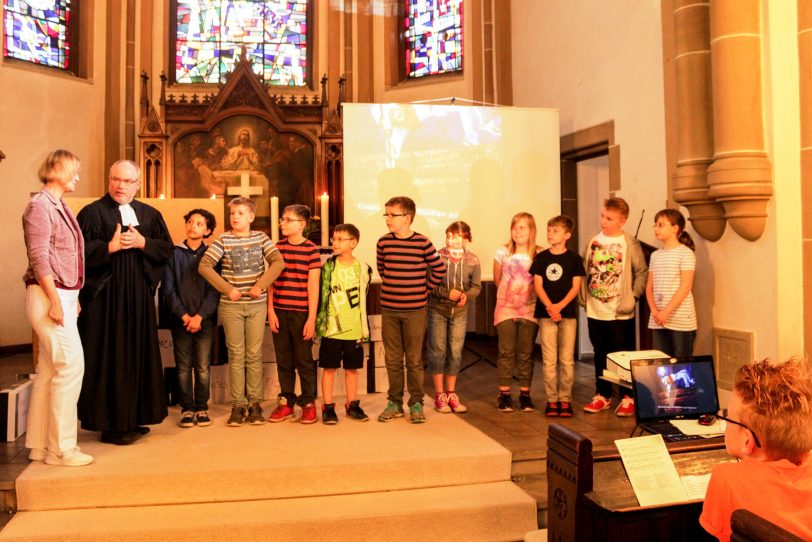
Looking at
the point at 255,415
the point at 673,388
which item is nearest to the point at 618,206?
the point at 673,388

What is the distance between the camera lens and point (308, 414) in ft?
14.2

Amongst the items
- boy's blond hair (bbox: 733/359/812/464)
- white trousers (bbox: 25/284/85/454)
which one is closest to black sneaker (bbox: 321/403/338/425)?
white trousers (bbox: 25/284/85/454)

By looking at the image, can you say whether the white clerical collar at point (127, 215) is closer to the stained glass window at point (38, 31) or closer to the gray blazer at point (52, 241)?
the gray blazer at point (52, 241)

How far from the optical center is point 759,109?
432 centimetres

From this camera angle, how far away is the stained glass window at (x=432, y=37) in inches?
362

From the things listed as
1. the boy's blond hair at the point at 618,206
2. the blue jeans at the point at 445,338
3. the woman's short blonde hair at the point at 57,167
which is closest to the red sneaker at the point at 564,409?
the blue jeans at the point at 445,338

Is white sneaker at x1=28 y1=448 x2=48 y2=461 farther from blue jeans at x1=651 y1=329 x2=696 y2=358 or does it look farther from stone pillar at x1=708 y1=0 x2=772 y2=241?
stone pillar at x1=708 y1=0 x2=772 y2=241

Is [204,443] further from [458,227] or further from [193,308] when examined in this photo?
[458,227]

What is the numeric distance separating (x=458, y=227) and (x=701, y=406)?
6.50 feet

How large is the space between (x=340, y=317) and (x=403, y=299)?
40cm

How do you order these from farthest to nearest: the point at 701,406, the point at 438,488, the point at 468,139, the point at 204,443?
the point at 468,139, the point at 204,443, the point at 438,488, the point at 701,406

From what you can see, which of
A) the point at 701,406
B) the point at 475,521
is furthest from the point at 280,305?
the point at 701,406

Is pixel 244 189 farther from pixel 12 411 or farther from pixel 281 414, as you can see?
pixel 12 411

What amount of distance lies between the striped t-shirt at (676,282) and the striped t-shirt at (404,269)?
1481 millimetres
